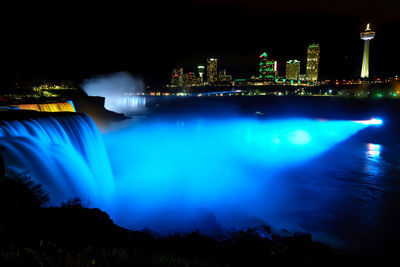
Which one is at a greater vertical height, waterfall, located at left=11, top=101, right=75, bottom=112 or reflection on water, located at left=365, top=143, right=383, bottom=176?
→ waterfall, located at left=11, top=101, right=75, bottom=112

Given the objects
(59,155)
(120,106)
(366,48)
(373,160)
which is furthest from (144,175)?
(366,48)

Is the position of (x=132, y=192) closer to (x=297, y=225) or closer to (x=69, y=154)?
(x=69, y=154)

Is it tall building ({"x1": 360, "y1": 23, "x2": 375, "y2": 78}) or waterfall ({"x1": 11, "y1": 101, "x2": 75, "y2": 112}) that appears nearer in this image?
waterfall ({"x1": 11, "y1": 101, "x2": 75, "y2": 112})

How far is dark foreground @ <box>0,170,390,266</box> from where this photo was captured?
3.03 m

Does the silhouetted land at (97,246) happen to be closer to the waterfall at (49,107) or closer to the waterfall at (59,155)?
the waterfall at (59,155)

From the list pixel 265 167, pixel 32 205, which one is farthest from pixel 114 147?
pixel 32 205

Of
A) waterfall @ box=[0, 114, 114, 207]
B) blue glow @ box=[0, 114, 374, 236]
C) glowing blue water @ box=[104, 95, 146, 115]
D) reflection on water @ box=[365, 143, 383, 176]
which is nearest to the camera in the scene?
waterfall @ box=[0, 114, 114, 207]

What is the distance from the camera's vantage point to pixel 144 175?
13.7 m

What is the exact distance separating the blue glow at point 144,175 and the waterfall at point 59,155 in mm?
20

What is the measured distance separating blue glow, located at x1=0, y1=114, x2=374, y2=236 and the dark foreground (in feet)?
6.31

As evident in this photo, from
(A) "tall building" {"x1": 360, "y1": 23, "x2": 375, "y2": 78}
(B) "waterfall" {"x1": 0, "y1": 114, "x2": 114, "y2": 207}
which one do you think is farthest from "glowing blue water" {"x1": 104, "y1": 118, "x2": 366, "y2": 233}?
(A) "tall building" {"x1": 360, "y1": 23, "x2": 375, "y2": 78}

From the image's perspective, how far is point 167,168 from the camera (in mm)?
15414

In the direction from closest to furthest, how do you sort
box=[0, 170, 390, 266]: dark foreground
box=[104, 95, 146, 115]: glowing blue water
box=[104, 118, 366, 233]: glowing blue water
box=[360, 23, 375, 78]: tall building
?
box=[0, 170, 390, 266]: dark foreground, box=[104, 118, 366, 233]: glowing blue water, box=[104, 95, 146, 115]: glowing blue water, box=[360, 23, 375, 78]: tall building

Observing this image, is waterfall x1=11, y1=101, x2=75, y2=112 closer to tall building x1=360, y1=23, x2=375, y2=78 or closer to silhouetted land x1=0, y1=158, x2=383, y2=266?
silhouetted land x1=0, y1=158, x2=383, y2=266
